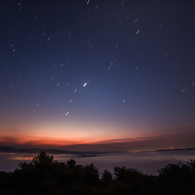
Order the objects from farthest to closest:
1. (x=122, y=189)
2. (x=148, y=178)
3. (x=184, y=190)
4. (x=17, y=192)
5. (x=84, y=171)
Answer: (x=84, y=171) → (x=148, y=178) → (x=17, y=192) → (x=122, y=189) → (x=184, y=190)

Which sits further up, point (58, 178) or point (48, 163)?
point (48, 163)

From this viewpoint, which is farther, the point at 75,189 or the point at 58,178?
the point at 58,178

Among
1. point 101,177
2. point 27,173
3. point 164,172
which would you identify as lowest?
point 101,177

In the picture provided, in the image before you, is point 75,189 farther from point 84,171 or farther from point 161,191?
point 161,191

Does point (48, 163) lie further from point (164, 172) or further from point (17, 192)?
point (164, 172)

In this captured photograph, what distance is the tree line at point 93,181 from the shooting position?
62.3ft

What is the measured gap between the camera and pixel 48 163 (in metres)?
29.6

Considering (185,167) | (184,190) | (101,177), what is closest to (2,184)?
(101,177)

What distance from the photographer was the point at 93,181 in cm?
2750

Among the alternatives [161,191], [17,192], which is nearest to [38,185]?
[17,192]

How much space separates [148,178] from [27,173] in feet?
73.0

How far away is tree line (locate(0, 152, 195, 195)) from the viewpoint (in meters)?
19.0

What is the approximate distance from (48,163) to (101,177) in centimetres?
1179

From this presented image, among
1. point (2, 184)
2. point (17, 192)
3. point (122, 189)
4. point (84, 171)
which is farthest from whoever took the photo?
point (84, 171)
